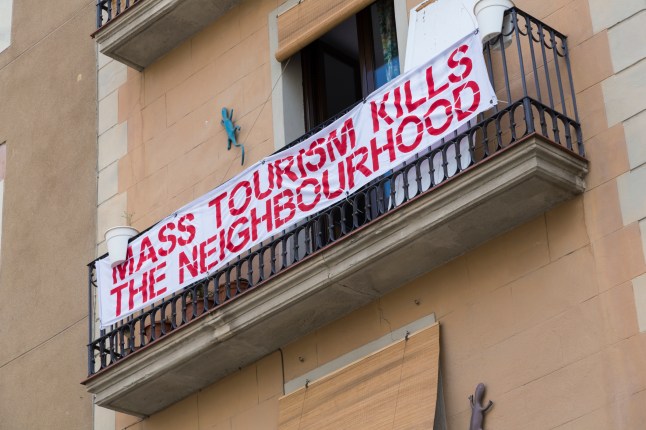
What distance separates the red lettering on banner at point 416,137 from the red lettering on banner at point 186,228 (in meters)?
2.41

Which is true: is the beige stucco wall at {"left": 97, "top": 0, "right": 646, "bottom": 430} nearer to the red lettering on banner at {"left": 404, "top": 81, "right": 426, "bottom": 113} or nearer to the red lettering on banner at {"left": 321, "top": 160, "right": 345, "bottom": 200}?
the red lettering on banner at {"left": 321, "top": 160, "right": 345, "bottom": 200}

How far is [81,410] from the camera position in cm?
1678

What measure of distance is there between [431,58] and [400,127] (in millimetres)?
623

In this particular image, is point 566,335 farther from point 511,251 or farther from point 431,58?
point 431,58

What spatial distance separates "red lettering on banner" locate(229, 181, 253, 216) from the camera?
15289 mm

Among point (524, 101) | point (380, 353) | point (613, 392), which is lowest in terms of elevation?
point (613, 392)

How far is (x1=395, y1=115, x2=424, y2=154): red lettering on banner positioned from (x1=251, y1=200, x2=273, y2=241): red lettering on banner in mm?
1504

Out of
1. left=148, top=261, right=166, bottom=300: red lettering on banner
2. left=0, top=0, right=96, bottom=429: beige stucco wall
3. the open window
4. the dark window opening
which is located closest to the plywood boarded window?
left=148, top=261, right=166, bottom=300: red lettering on banner

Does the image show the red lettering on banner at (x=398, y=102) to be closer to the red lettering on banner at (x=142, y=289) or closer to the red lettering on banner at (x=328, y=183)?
the red lettering on banner at (x=328, y=183)

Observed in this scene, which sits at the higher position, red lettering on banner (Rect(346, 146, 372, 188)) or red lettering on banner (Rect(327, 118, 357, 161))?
red lettering on banner (Rect(327, 118, 357, 161))

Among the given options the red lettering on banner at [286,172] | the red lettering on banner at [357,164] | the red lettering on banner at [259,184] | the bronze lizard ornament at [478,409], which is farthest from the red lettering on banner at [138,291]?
the bronze lizard ornament at [478,409]

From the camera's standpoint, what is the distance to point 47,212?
18.3m

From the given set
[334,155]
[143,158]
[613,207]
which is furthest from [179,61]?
[613,207]

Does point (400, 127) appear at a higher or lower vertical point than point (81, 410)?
higher
